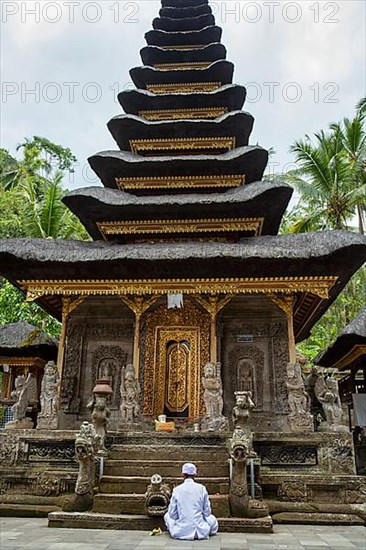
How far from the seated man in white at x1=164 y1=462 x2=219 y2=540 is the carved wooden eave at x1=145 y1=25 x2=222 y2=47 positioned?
18695 mm

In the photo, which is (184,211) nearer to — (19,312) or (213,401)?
(213,401)

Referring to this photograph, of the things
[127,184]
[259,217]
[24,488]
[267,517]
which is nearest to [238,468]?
[267,517]

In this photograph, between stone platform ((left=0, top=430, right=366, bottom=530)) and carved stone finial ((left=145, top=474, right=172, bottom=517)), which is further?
stone platform ((left=0, top=430, right=366, bottom=530))

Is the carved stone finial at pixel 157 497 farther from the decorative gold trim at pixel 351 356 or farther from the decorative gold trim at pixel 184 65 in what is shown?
the decorative gold trim at pixel 184 65

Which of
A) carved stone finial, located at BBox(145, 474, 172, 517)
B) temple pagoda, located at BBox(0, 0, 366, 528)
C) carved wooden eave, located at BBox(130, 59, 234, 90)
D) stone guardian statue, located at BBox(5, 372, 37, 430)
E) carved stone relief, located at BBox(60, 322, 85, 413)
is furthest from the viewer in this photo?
carved wooden eave, located at BBox(130, 59, 234, 90)

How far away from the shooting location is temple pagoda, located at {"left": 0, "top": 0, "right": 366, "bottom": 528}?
11.0m

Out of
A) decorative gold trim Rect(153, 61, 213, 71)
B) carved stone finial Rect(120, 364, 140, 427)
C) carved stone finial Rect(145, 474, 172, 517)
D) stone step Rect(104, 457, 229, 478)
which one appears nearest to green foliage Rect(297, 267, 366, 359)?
decorative gold trim Rect(153, 61, 213, 71)

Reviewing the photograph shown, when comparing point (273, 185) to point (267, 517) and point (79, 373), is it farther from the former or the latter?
point (267, 517)

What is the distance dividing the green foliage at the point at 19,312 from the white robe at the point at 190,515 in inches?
692

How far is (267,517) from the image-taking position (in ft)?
26.2

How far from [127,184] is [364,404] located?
10.8 m

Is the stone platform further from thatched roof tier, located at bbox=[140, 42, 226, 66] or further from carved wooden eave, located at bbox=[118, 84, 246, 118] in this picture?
thatched roof tier, located at bbox=[140, 42, 226, 66]

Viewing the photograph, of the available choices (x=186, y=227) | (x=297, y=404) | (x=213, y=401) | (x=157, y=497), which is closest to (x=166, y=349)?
(x=213, y=401)

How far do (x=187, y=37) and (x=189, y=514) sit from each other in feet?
63.5
